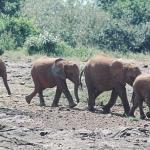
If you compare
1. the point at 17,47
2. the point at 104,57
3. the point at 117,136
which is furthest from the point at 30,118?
the point at 17,47

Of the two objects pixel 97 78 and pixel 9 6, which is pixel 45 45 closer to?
pixel 9 6

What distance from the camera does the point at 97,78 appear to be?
15680 millimetres

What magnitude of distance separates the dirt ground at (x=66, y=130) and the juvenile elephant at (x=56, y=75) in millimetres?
637

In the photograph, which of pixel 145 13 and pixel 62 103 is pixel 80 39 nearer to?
pixel 145 13

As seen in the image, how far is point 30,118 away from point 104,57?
A: 362 cm

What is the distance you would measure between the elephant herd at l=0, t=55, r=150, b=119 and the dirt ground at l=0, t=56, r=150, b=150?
0.53 m

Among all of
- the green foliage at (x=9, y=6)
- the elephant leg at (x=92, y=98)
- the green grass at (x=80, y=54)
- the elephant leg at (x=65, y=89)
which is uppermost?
the elephant leg at (x=65, y=89)

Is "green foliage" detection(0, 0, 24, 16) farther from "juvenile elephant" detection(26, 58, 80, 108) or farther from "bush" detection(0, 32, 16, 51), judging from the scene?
"juvenile elephant" detection(26, 58, 80, 108)

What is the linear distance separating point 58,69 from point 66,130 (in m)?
4.63

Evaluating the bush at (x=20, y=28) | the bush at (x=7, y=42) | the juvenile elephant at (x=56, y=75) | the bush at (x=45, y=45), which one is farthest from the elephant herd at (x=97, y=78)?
the bush at (x=20, y=28)

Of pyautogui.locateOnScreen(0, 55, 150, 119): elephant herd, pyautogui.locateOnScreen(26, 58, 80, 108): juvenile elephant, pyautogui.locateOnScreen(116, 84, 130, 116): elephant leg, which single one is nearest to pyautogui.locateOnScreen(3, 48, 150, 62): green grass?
pyautogui.locateOnScreen(26, 58, 80, 108): juvenile elephant

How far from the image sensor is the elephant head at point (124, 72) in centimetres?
1457

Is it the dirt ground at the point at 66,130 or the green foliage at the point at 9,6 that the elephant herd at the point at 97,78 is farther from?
the green foliage at the point at 9,6

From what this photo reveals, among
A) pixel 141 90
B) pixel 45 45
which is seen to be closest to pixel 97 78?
pixel 141 90
